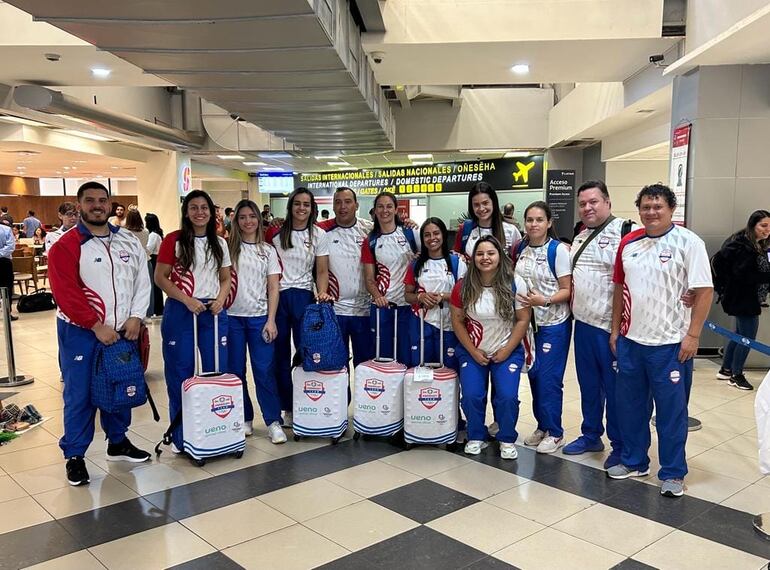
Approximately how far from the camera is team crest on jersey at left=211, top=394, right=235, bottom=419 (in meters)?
3.46

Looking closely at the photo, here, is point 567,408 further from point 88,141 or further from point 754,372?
point 88,141

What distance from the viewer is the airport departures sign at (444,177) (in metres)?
13.2

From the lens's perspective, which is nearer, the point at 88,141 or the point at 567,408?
the point at 567,408

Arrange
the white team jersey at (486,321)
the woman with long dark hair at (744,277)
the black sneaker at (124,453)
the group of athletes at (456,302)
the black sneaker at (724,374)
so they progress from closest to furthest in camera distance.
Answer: the group of athletes at (456,302) < the white team jersey at (486,321) < the black sneaker at (124,453) < the woman with long dark hair at (744,277) < the black sneaker at (724,374)

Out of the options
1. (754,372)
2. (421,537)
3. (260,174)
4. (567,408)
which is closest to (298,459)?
(421,537)

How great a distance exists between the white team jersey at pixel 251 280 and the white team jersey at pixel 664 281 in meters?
2.16

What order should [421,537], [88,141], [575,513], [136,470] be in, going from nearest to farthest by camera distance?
[421,537] < [575,513] < [136,470] < [88,141]

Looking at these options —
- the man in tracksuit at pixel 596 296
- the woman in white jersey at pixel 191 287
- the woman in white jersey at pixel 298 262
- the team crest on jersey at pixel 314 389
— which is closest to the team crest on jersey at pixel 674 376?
the man in tracksuit at pixel 596 296

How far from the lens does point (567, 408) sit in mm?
4668

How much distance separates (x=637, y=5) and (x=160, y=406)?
18.3ft

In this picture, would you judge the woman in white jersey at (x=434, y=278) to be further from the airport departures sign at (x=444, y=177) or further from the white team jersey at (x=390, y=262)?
the airport departures sign at (x=444, y=177)

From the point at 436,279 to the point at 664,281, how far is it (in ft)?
4.23

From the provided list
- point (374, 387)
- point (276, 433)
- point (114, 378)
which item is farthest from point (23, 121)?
point (374, 387)

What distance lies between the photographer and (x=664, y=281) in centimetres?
300
